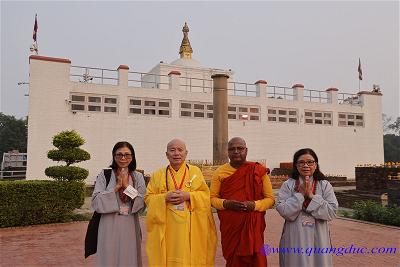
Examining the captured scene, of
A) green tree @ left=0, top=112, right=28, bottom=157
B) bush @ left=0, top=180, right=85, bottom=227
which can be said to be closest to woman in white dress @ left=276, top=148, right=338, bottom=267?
bush @ left=0, top=180, right=85, bottom=227

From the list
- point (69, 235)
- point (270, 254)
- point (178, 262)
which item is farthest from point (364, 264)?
point (69, 235)

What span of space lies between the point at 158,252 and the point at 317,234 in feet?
5.09

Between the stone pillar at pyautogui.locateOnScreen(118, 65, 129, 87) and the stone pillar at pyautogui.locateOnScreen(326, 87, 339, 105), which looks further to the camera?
the stone pillar at pyautogui.locateOnScreen(326, 87, 339, 105)

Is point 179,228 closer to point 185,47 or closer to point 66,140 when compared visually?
point 66,140

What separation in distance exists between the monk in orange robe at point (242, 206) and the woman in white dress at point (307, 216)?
23 centimetres

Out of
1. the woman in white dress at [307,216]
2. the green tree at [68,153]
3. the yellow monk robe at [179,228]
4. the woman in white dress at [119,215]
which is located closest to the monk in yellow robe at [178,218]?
the yellow monk robe at [179,228]

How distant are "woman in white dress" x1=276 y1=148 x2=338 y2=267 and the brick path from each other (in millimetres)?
2133

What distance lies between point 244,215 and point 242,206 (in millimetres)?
122

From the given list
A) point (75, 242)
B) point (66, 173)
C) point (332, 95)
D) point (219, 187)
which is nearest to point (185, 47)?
point (332, 95)

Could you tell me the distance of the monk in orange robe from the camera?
3.24m

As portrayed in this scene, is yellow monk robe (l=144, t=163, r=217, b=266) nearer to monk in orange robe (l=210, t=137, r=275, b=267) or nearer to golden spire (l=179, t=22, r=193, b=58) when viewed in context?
monk in orange robe (l=210, t=137, r=275, b=267)

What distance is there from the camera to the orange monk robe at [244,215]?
10.7 ft

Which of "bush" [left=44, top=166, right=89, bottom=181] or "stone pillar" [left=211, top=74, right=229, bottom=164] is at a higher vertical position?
"stone pillar" [left=211, top=74, right=229, bottom=164]

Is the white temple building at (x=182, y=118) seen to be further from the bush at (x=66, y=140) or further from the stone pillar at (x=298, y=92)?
the bush at (x=66, y=140)
